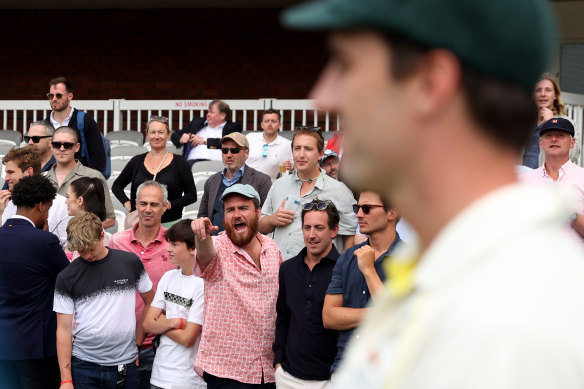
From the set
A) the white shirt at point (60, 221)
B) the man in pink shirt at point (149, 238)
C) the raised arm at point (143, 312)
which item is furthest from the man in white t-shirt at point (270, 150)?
the raised arm at point (143, 312)

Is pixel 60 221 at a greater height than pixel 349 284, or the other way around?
pixel 60 221

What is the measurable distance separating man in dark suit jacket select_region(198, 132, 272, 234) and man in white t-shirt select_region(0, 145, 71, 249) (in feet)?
3.86

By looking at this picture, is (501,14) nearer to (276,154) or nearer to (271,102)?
(276,154)

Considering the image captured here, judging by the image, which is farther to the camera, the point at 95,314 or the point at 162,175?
the point at 162,175

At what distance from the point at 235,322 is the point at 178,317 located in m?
0.51

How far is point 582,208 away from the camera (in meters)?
6.08

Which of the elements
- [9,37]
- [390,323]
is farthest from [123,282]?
[9,37]

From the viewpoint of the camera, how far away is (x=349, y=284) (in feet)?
17.5

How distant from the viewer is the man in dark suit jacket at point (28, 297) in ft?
18.9

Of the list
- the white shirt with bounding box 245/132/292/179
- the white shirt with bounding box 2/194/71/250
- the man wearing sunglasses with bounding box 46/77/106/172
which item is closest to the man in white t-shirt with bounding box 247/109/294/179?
the white shirt with bounding box 245/132/292/179

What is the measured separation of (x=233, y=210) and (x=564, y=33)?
36.4 ft

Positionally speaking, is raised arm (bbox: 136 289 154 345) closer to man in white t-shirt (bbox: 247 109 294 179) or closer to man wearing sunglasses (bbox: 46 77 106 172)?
man wearing sunglasses (bbox: 46 77 106 172)

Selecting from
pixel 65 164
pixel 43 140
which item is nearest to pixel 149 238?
pixel 65 164

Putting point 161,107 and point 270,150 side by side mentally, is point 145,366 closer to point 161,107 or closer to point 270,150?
point 270,150
